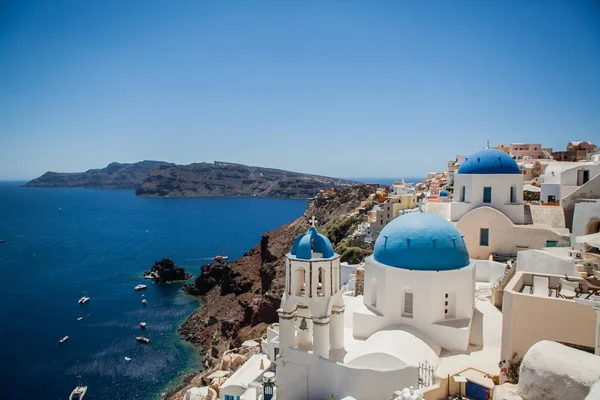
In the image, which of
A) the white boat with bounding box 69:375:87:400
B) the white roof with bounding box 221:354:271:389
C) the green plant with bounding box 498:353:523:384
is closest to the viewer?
the green plant with bounding box 498:353:523:384

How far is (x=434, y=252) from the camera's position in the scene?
1223cm

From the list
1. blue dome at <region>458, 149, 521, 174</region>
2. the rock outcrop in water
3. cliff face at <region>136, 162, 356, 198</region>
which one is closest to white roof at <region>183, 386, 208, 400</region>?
blue dome at <region>458, 149, 521, 174</region>

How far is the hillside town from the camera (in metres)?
7.68

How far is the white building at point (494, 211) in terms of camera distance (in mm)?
17797

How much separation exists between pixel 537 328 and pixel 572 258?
5.17 m

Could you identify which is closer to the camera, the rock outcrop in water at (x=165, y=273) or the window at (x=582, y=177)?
the window at (x=582, y=177)

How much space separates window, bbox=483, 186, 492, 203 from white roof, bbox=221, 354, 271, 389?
12700 millimetres

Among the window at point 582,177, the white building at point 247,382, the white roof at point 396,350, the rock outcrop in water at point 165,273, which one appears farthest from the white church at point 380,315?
the rock outcrop in water at point 165,273

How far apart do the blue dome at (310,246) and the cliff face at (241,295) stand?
1895 centimetres

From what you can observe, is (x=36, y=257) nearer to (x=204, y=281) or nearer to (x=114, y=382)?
(x=204, y=281)

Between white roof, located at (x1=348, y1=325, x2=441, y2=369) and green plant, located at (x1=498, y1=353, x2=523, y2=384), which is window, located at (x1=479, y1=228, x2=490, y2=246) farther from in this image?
green plant, located at (x1=498, y1=353, x2=523, y2=384)

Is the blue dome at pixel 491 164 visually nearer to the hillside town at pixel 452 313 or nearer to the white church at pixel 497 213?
the white church at pixel 497 213

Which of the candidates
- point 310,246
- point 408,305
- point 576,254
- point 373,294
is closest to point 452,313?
point 408,305

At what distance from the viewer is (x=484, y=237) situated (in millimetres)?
18469
